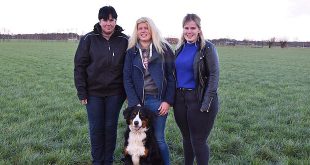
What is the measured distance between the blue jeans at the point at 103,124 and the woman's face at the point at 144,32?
922mm

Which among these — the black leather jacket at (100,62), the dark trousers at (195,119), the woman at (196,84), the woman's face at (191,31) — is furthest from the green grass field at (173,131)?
the woman's face at (191,31)

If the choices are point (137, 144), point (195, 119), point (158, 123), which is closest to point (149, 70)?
point (158, 123)

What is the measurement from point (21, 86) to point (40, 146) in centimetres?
711

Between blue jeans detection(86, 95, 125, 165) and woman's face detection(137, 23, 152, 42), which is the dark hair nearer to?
woman's face detection(137, 23, 152, 42)

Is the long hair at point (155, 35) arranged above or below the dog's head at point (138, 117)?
above

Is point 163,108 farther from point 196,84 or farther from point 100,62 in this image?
point 100,62

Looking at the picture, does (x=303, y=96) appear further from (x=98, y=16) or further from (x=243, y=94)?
(x=98, y=16)

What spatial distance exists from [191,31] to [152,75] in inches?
29.8

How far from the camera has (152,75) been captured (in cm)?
473

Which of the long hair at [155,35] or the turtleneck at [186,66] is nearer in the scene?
the turtleneck at [186,66]

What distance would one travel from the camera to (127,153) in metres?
4.89

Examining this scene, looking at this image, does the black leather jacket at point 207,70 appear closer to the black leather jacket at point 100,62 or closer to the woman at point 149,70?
the woman at point 149,70

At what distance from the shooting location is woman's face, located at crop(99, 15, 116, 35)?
15.8 ft

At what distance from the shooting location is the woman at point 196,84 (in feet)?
14.4
